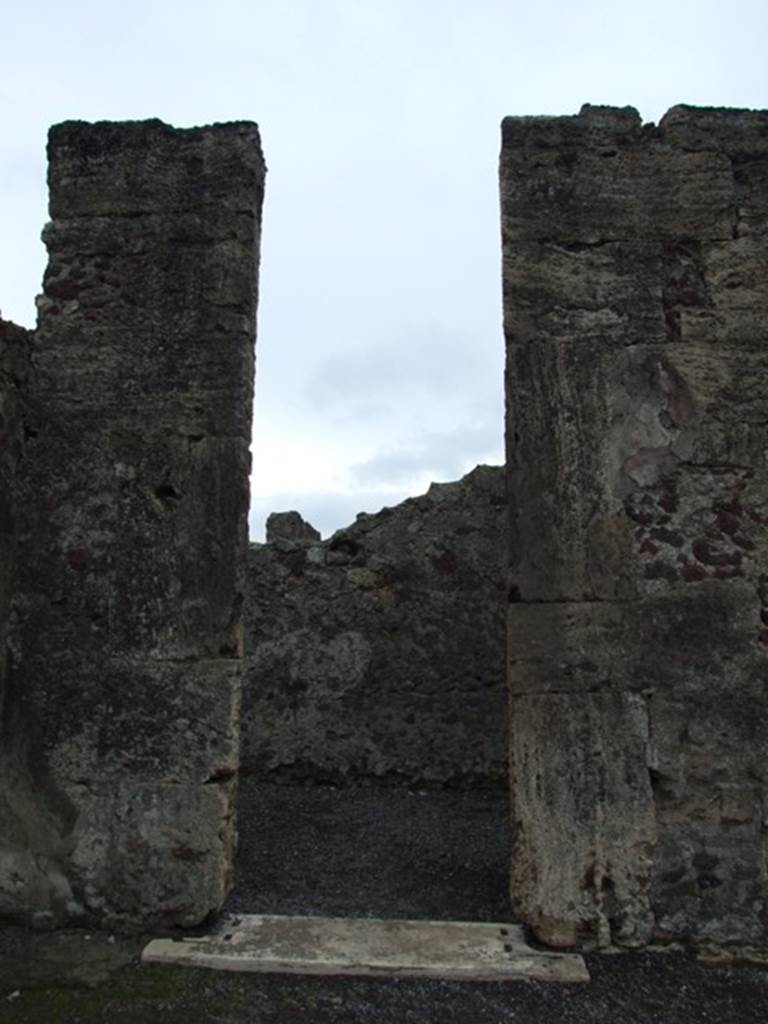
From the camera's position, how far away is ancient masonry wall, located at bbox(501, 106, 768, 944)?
146 inches

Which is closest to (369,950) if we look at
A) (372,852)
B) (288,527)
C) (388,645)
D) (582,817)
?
(582,817)

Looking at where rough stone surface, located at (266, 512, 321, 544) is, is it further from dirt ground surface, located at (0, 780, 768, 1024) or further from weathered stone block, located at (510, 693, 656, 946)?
weathered stone block, located at (510, 693, 656, 946)

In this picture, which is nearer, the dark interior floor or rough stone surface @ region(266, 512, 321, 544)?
the dark interior floor

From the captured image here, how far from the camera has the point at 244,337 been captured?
4277mm

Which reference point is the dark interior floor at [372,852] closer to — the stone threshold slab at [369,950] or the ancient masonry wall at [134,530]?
the stone threshold slab at [369,950]

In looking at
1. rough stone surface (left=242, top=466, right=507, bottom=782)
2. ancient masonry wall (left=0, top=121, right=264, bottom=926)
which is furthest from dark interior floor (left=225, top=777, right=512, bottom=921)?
ancient masonry wall (left=0, top=121, right=264, bottom=926)

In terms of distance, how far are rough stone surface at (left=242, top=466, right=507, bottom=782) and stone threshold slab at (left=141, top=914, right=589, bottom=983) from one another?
3.07m

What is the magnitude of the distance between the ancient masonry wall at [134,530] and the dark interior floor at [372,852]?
0.70 metres

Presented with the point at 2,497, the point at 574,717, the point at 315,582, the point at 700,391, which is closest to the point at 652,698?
the point at 574,717

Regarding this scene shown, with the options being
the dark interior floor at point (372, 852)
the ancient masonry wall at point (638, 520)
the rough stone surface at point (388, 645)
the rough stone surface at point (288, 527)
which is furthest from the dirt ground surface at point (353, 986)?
the rough stone surface at point (288, 527)

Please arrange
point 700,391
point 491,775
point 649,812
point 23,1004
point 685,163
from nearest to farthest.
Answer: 1. point 23,1004
2. point 649,812
3. point 700,391
4. point 685,163
5. point 491,775

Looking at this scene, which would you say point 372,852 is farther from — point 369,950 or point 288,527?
point 288,527

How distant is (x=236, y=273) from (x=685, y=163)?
7.34 feet

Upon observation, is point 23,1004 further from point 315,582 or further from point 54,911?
point 315,582
